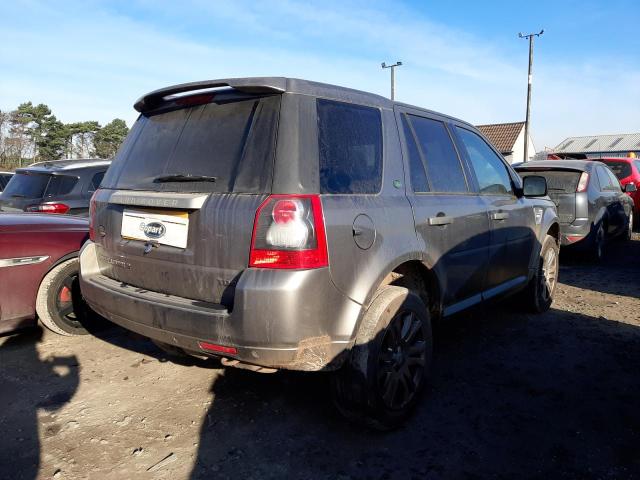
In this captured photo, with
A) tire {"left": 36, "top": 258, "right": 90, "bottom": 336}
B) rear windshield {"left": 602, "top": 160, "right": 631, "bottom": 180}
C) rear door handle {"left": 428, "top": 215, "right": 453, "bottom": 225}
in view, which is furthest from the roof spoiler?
rear windshield {"left": 602, "top": 160, "right": 631, "bottom": 180}

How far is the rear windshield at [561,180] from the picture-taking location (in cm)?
681

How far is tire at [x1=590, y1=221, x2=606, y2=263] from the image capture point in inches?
278

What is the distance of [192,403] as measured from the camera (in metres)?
2.94

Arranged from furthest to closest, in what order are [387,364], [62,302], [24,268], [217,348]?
[62,302] < [24,268] < [387,364] < [217,348]

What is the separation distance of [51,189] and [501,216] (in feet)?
17.9

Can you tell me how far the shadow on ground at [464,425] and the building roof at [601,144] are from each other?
66.7 metres

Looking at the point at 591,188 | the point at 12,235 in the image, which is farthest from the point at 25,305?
the point at 591,188

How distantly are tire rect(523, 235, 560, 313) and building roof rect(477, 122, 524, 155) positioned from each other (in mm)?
32919

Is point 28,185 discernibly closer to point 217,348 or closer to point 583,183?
point 217,348

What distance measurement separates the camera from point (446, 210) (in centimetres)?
313

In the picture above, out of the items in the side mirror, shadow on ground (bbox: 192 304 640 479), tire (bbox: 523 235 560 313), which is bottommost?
shadow on ground (bbox: 192 304 640 479)

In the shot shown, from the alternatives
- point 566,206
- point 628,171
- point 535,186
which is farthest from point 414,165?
point 628,171

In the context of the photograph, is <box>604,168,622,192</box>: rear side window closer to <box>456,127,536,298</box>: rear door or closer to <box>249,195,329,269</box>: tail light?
<box>456,127,536,298</box>: rear door

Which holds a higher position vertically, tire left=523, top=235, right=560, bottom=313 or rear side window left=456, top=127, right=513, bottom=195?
rear side window left=456, top=127, right=513, bottom=195
